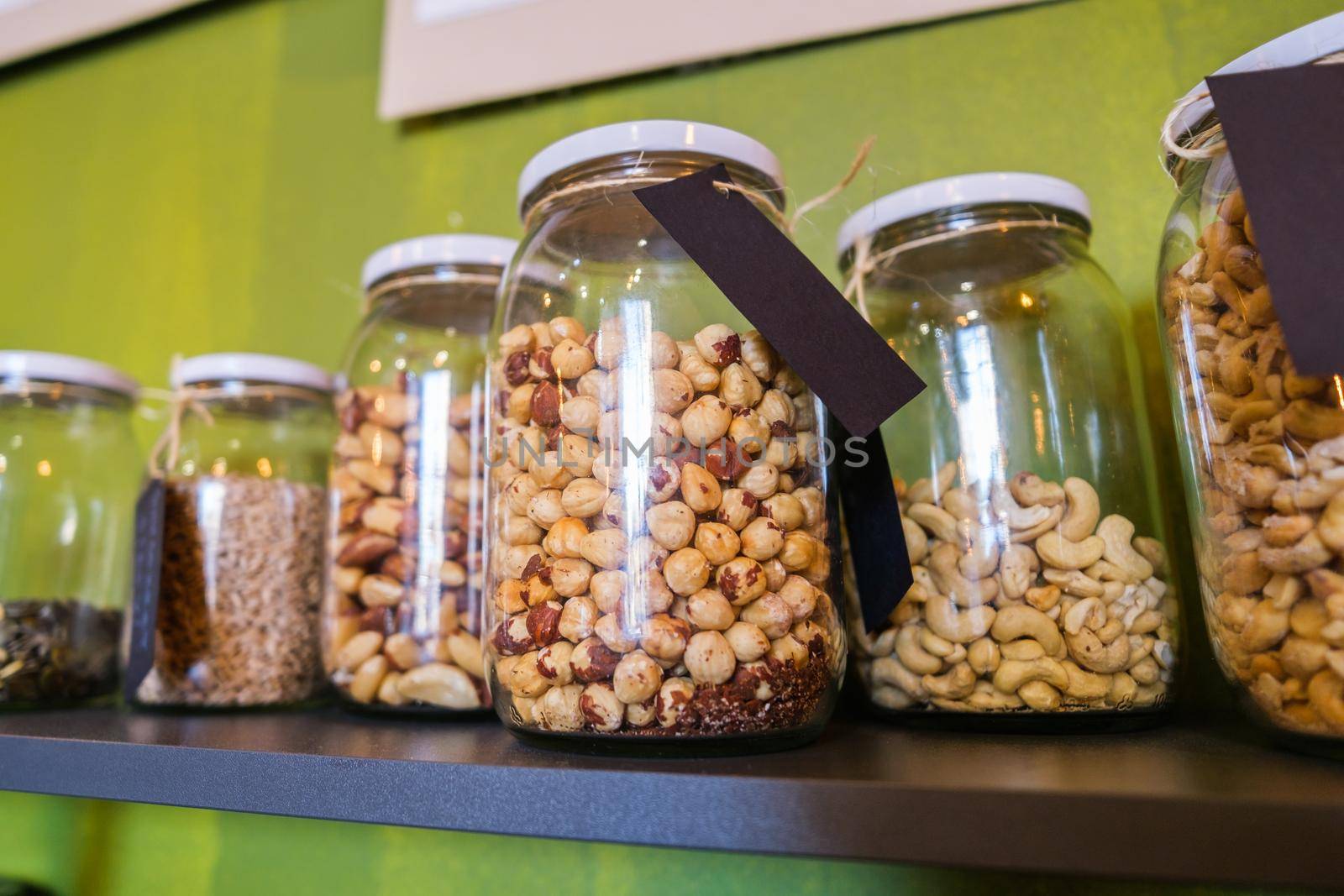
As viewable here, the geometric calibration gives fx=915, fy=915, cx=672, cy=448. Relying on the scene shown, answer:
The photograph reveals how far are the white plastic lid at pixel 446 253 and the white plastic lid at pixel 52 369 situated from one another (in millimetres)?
287

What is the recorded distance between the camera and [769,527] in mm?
470

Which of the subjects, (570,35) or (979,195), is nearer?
(979,195)

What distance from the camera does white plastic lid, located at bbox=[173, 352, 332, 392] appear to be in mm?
761

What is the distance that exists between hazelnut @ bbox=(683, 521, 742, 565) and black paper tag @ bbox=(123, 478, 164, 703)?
44 centimetres

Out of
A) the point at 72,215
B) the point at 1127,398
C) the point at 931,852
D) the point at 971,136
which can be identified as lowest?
the point at 931,852

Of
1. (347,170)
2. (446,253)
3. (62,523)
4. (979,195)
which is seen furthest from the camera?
(347,170)

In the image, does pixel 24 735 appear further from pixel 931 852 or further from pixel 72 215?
pixel 72 215

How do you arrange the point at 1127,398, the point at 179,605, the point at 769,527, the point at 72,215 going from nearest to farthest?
the point at 769,527 → the point at 1127,398 → the point at 179,605 → the point at 72,215

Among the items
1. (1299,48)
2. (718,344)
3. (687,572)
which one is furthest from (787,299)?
(1299,48)

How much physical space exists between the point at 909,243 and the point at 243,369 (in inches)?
21.3

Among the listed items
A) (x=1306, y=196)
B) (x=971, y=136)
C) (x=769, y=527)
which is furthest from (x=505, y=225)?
(x=1306, y=196)

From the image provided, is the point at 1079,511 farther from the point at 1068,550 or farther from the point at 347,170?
the point at 347,170

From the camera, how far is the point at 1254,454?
44 centimetres

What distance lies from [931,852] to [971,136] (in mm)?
583
